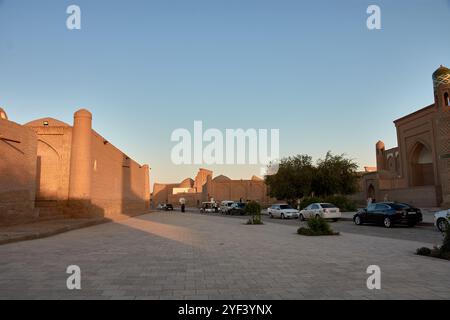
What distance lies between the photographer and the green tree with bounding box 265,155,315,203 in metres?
39.5

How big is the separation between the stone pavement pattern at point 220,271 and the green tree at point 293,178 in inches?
1124

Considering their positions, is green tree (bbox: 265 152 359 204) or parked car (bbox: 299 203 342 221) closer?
parked car (bbox: 299 203 342 221)

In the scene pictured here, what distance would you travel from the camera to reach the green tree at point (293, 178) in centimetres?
3947

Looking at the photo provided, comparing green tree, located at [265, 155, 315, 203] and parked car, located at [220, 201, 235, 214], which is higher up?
green tree, located at [265, 155, 315, 203]

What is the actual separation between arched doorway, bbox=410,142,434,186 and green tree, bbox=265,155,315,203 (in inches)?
565

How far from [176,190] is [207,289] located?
313ft

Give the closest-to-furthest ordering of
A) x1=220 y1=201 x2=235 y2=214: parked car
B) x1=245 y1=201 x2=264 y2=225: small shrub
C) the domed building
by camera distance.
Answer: x1=245 y1=201 x2=264 y2=225: small shrub, the domed building, x1=220 y1=201 x2=235 y2=214: parked car

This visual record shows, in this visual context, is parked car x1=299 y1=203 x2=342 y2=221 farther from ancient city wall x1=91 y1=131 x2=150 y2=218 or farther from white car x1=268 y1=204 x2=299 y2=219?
ancient city wall x1=91 y1=131 x2=150 y2=218

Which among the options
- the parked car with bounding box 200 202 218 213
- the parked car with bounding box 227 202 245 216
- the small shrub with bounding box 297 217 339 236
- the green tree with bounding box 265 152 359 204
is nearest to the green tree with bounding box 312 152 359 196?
the green tree with bounding box 265 152 359 204

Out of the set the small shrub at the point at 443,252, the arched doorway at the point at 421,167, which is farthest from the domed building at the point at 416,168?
the small shrub at the point at 443,252

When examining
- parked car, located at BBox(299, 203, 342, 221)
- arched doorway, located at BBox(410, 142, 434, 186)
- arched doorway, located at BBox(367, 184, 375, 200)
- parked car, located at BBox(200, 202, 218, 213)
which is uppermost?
arched doorway, located at BBox(410, 142, 434, 186)

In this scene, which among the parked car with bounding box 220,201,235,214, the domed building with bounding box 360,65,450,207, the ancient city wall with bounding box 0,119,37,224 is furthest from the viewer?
the parked car with bounding box 220,201,235,214
